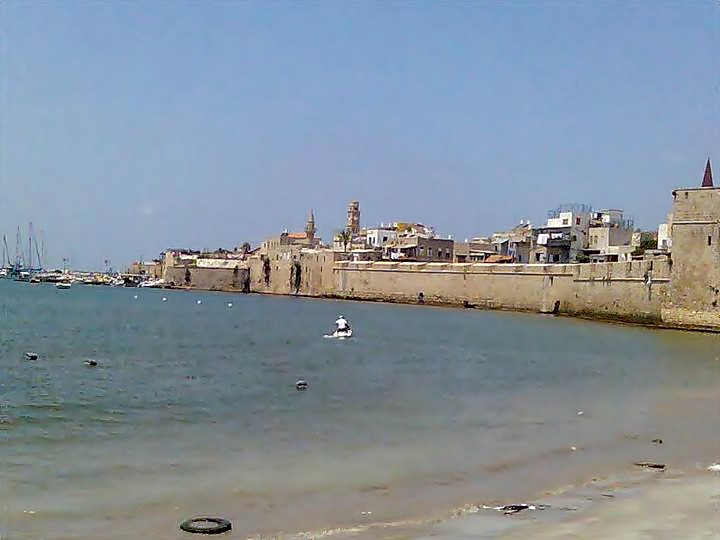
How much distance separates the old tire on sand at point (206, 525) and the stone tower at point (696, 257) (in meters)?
25.2

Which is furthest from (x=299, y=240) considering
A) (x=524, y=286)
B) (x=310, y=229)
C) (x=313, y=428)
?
(x=313, y=428)

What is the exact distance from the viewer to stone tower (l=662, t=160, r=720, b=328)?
27969 millimetres

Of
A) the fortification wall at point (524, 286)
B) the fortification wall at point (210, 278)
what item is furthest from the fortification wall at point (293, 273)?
the fortification wall at point (524, 286)

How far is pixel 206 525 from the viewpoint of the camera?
18.6 feet

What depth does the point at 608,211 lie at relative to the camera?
59656 mm

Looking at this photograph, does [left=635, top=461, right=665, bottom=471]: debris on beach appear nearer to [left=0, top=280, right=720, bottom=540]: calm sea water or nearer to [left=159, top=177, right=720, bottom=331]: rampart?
[left=0, top=280, right=720, bottom=540]: calm sea water

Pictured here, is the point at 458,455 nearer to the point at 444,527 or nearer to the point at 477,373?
the point at 444,527

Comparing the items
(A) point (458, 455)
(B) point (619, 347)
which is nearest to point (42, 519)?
(A) point (458, 455)

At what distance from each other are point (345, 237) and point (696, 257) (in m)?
43.8

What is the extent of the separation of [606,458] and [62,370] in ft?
35.5

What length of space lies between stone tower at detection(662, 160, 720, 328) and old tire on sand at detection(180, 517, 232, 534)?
994 inches

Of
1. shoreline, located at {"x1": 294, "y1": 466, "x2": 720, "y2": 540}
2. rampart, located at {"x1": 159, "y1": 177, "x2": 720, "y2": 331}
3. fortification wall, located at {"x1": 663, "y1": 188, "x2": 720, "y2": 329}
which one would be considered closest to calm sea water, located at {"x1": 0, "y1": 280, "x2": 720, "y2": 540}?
shoreline, located at {"x1": 294, "y1": 466, "x2": 720, "y2": 540}

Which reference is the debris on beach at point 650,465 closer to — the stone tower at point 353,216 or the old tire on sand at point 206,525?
the old tire on sand at point 206,525

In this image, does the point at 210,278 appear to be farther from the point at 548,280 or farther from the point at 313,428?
the point at 313,428
